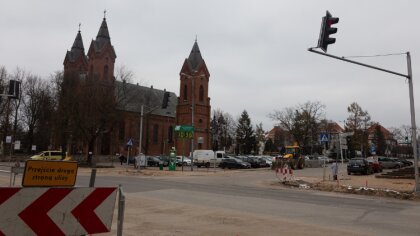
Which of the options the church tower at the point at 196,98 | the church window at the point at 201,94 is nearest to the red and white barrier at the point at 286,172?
the church tower at the point at 196,98

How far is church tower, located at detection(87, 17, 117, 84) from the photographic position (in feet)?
262

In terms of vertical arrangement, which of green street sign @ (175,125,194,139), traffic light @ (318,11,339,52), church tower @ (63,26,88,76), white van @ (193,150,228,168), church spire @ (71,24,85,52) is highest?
church spire @ (71,24,85,52)

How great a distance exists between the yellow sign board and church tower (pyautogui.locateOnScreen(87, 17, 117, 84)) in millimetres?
76235

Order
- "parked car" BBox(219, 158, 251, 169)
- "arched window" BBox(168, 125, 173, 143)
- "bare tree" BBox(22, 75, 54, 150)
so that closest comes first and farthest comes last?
"parked car" BBox(219, 158, 251, 169) → "bare tree" BBox(22, 75, 54, 150) → "arched window" BBox(168, 125, 173, 143)

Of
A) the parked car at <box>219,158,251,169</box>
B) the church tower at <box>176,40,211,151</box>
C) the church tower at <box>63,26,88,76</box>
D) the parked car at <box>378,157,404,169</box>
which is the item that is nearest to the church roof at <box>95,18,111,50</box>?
the church tower at <box>63,26,88,76</box>

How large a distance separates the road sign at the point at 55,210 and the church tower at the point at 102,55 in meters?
76.4

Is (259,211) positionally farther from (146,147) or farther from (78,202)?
(146,147)

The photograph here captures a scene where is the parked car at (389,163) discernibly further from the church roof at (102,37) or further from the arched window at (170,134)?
the church roof at (102,37)

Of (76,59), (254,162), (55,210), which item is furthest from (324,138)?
(76,59)

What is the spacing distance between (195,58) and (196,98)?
850cm

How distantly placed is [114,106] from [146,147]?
110 feet

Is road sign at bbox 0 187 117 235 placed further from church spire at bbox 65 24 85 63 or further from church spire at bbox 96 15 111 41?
church spire at bbox 65 24 85 63

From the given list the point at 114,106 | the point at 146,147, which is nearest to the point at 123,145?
the point at 146,147

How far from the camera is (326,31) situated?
15.0m
